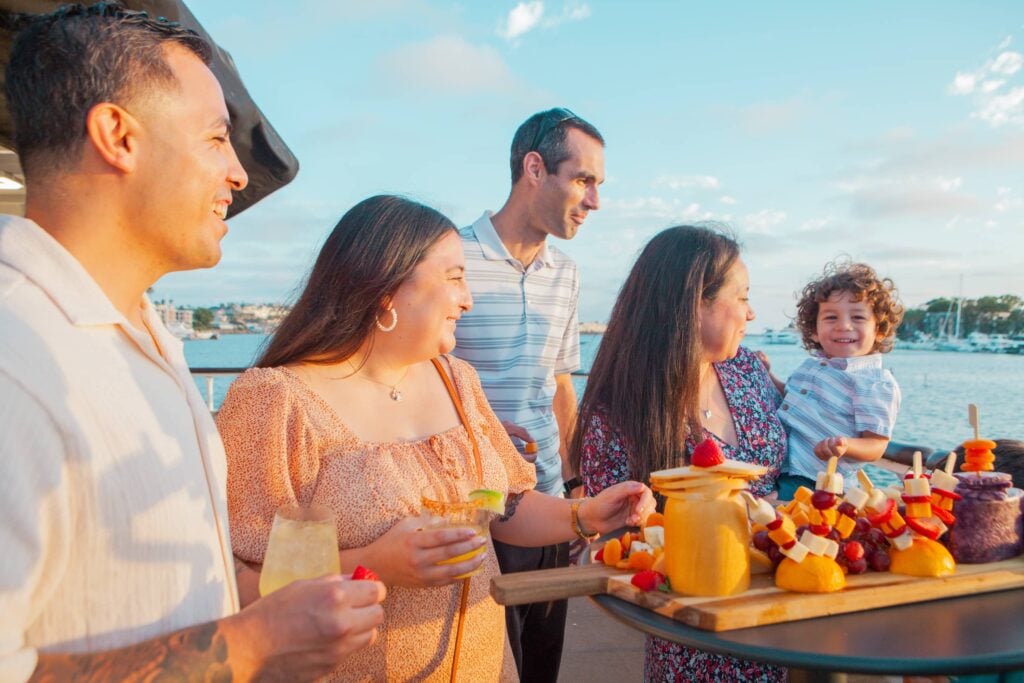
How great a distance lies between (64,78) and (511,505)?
151cm

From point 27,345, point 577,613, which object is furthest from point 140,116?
point 577,613

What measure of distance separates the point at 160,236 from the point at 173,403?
29 cm

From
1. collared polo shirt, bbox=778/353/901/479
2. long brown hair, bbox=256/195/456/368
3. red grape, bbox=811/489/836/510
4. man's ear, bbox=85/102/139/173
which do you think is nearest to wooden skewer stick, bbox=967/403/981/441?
red grape, bbox=811/489/836/510

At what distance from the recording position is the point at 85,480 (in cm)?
101

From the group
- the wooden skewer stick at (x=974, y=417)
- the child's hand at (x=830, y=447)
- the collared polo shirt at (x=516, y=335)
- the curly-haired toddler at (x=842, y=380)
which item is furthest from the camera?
the collared polo shirt at (x=516, y=335)

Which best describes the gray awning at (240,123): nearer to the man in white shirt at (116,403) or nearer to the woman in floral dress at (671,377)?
the man in white shirt at (116,403)

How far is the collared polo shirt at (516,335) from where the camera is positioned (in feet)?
10.2

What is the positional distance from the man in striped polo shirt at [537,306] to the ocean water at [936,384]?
230 millimetres

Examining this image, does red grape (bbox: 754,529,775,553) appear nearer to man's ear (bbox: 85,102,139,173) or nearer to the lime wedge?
the lime wedge

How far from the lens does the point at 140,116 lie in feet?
4.02

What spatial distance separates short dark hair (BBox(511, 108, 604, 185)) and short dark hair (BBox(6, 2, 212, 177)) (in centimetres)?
236

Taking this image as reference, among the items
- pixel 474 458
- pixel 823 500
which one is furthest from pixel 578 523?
pixel 823 500

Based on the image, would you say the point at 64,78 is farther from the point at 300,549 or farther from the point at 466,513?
the point at 466,513

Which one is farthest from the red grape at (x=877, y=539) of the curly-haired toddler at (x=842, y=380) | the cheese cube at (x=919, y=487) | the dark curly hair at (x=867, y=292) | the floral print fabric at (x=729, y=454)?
the dark curly hair at (x=867, y=292)
